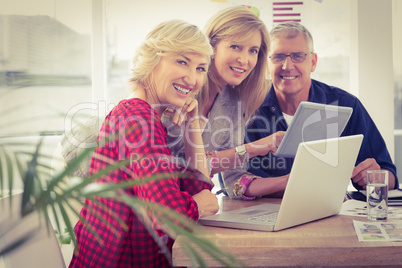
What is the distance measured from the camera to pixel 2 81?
320 centimetres

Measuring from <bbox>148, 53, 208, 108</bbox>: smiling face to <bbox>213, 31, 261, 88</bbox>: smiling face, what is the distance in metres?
0.47

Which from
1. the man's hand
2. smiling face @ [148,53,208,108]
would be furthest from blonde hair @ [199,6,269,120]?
the man's hand

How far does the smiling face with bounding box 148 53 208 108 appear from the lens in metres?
2.19

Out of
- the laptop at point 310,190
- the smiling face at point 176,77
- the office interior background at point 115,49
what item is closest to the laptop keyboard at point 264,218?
the laptop at point 310,190

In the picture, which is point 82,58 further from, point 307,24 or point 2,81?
point 307,24

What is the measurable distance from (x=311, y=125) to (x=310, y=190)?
0.45m

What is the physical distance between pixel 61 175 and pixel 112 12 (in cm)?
269


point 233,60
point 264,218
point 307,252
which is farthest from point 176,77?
point 307,252

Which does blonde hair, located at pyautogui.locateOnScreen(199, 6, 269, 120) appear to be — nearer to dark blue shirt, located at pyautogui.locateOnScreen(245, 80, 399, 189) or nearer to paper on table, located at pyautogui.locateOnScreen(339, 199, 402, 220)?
dark blue shirt, located at pyautogui.locateOnScreen(245, 80, 399, 189)

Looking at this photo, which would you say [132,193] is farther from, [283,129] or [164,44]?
[283,129]

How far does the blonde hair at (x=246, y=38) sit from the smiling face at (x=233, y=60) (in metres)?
0.03

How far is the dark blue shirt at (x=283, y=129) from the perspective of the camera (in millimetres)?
2818

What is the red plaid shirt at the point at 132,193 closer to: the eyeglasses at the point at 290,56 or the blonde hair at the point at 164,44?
the blonde hair at the point at 164,44

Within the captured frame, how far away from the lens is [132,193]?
5.41ft
